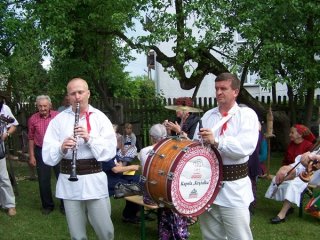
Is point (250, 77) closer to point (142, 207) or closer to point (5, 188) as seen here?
point (5, 188)

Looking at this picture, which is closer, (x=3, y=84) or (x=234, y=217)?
(x=234, y=217)

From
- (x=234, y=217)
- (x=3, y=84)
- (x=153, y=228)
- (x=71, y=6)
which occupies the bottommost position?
(x=153, y=228)

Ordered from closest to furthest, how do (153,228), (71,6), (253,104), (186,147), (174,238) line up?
(186,147), (174,238), (153,228), (71,6), (253,104)

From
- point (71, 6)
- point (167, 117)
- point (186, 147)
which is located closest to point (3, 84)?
point (167, 117)

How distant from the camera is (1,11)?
27.2ft

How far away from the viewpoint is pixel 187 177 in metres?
3.67

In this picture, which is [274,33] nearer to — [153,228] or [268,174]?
[268,174]

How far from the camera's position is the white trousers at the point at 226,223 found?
3.71 m

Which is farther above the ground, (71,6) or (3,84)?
(71,6)

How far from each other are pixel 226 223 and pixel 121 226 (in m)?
2.85

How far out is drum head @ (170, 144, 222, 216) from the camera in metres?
3.63

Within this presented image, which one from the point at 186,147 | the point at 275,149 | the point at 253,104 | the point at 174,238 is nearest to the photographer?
the point at 186,147

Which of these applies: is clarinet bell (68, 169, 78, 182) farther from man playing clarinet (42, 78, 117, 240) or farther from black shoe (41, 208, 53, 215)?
black shoe (41, 208, 53, 215)

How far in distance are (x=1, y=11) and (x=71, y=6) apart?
4.31ft
